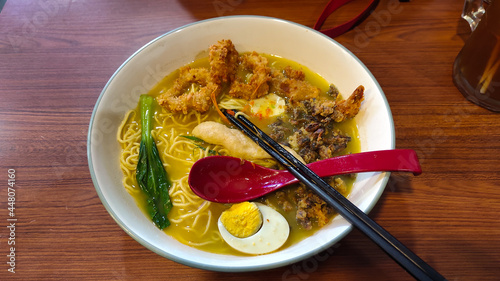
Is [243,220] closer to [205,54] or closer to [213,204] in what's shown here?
[213,204]

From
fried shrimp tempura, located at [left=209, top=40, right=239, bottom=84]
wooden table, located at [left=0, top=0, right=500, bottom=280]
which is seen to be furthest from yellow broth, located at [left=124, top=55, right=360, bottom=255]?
fried shrimp tempura, located at [left=209, top=40, right=239, bottom=84]

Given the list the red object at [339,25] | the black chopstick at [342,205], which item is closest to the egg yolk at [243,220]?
the black chopstick at [342,205]

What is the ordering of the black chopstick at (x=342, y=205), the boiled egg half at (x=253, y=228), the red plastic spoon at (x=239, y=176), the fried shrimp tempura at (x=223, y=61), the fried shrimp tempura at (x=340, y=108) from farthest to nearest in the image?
the fried shrimp tempura at (x=223, y=61), the fried shrimp tempura at (x=340, y=108), the red plastic spoon at (x=239, y=176), the boiled egg half at (x=253, y=228), the black chopstick at (x=342, y=205)

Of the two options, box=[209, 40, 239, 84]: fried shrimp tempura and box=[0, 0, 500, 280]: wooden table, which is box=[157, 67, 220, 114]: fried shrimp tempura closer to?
box=[209, 40, 239, 84]: fried shrimp tempura

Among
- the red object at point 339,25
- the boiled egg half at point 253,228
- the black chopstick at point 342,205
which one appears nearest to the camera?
the black chopstick at point 342,205

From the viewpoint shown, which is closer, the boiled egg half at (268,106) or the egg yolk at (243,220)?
the egg yolk at (243,220)

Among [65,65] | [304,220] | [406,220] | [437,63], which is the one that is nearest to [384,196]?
[406,220]

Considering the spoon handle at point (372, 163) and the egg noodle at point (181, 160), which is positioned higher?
the spoon handle at point (372, 163)

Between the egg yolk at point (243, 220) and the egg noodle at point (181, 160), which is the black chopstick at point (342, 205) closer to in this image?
the egg noodle at point (181, 160)
